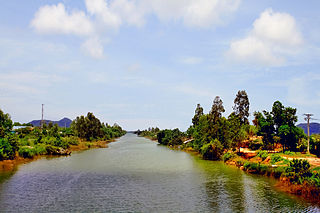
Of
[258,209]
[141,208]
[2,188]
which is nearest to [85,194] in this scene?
[141,208]

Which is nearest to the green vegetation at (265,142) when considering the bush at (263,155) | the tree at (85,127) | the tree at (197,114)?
the bush at (263,155)

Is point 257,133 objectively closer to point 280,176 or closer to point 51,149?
point 280,176

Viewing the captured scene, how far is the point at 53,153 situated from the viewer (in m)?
88.0

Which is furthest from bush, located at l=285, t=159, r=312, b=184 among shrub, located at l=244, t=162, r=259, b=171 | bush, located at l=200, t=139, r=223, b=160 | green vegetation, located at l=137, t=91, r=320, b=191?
bush, located at l=200, t=139, r=223, b=160

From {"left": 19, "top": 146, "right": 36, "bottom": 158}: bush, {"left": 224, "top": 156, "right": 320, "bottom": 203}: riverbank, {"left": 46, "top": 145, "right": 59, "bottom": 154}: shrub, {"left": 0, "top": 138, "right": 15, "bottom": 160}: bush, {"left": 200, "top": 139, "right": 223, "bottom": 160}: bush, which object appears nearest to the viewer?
{"left": 224, "top": 156, "right": 320, "bottom": 203}: riverbank

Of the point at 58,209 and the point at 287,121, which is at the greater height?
the point at 287,121

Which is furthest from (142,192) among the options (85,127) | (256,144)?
(85,127)

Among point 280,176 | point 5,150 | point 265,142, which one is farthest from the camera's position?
point 265,142

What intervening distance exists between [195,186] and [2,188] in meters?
29.8

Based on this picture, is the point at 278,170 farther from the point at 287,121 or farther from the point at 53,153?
the point at 53,153

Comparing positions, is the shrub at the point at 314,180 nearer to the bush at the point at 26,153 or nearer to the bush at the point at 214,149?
the bush at the point at 214,149

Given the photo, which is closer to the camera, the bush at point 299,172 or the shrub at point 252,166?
the bush at point 299,172

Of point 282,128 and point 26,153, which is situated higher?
point 282,128

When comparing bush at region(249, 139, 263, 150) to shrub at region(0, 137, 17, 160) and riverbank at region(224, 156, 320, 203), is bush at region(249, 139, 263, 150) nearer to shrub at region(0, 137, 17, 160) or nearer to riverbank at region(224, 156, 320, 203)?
riverbank at region(224, 156, 320, 203)
